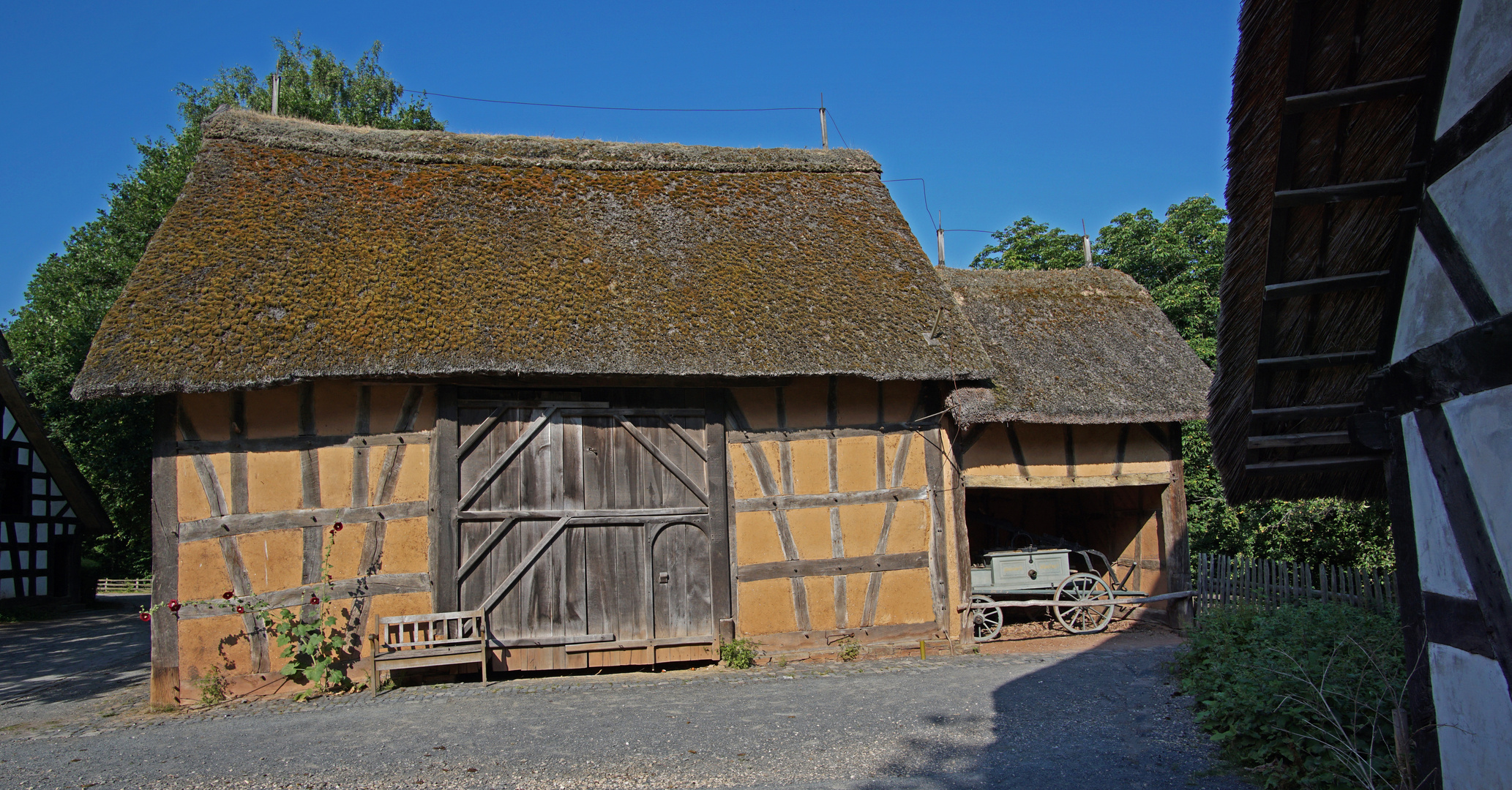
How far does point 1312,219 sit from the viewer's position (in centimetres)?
382

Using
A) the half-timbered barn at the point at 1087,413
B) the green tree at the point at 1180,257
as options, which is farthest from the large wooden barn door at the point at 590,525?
the green tree at the point at 1180,257

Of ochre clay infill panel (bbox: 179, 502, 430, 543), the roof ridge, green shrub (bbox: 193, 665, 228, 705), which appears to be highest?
the roof ridge

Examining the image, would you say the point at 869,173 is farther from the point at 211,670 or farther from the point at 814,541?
the point at 211,670

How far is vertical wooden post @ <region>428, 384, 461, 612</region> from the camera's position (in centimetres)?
771

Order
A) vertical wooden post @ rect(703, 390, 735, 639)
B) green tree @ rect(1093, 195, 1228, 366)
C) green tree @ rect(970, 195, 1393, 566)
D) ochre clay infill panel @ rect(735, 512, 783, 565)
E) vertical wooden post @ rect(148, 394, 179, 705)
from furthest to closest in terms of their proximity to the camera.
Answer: green tree @ rect(1093, 195, 1228, 366) < green tree @ rect(970, 195, 1393, 566) < ochre clay infill panel @ rect(735, 512, 783, 565) < vertical wooden post @ rect(703, 390, 735, 639) < vertical wooden post @ rect(148, 394, 179, 705)

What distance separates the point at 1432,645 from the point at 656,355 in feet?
19.0

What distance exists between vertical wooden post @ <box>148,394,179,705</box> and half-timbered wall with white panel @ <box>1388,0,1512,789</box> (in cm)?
841

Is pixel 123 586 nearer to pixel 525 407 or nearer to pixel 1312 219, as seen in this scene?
pixel 525 407

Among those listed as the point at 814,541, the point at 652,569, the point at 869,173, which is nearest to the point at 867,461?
the point at 814,541

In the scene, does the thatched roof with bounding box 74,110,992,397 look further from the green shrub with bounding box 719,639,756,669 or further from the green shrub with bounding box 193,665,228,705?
the green shrub with bounding box 719,639,756,669

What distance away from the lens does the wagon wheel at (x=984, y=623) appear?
30.4ft

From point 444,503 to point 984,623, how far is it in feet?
18.3

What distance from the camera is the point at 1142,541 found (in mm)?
10789

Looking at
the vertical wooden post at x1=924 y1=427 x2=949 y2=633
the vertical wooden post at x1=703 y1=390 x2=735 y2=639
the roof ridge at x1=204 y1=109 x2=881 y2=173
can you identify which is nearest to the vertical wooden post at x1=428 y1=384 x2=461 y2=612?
the vertical wooden post at x1=703 y1=390 x2=735 y2=639
